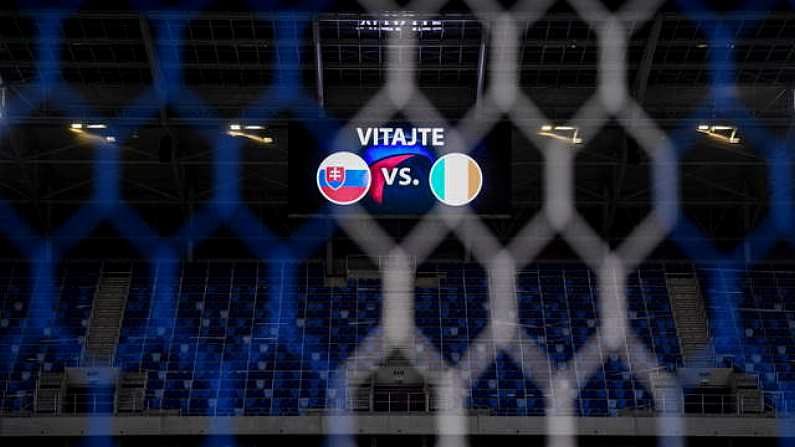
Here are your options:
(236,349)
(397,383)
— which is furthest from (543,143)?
(236,349)

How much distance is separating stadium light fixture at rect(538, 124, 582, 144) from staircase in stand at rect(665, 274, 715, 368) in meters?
5.00

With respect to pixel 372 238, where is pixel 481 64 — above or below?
above

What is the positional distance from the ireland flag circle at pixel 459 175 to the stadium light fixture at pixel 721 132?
572 centimetres

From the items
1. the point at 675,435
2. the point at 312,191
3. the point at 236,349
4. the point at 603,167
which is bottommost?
the point at 675,435

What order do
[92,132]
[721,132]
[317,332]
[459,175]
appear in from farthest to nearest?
[317,332], [92,132], [721,132], [459,175]

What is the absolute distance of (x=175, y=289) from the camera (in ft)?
96.5

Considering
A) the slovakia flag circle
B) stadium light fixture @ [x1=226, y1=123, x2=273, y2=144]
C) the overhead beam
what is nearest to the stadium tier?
stadium light fixture @ [x1=226, y1=123, x2=273, y2=144]

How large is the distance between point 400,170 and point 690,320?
9.13 m

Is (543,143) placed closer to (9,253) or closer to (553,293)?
(553,293)

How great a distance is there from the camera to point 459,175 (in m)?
23.2

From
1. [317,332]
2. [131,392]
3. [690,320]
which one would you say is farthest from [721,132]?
[131,392]

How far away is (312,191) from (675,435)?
28.6ft

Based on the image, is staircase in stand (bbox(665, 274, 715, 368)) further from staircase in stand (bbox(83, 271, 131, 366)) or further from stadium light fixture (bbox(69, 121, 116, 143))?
stadium light fixture (bbox(69, 121, 116, 143))

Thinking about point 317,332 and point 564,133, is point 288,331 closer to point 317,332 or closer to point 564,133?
point 317,332
